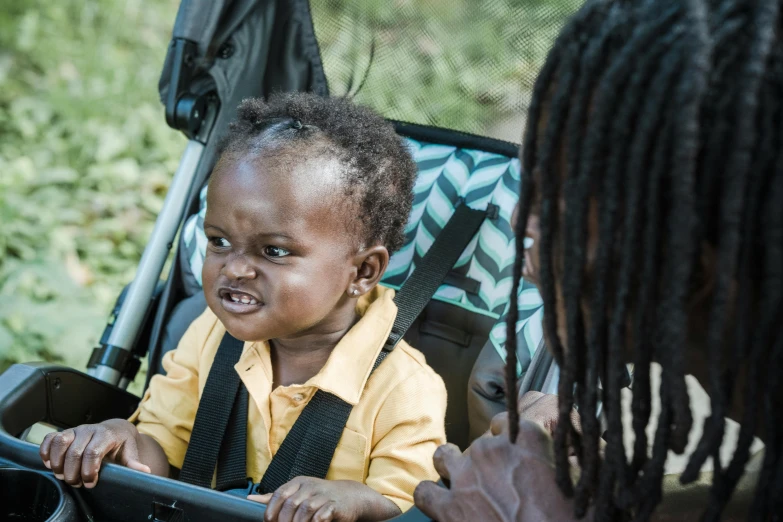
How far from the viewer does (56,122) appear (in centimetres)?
425

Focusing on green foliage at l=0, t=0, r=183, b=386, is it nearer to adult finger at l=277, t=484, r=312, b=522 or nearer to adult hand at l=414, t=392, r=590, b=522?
adult finger at l=277, t=484, r=312, b=522

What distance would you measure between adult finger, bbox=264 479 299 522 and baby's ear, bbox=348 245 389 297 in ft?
1.62

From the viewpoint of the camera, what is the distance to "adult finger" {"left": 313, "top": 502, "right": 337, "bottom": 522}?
133 centimetres

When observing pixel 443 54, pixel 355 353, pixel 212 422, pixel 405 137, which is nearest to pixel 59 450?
pixel 212 422

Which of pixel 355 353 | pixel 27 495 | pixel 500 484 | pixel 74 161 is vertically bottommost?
pixel 27 495

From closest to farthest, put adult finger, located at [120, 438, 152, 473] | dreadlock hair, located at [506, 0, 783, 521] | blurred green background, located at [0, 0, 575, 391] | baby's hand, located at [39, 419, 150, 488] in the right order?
dreadlock hair, located at [506, 0, 783, 521] → baby's hand, located at [39, 419, 150, 488] → adult finger, located at [120, 438, 152, 473] → blurred green background, located at [0, 0, 575, 391]

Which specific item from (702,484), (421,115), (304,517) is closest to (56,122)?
(421,115)

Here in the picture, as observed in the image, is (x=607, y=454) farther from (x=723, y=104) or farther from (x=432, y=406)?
(x=432, y=406)

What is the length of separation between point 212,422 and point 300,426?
0.62ft

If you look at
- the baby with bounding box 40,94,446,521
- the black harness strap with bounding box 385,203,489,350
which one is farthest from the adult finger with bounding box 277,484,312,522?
the black harness strap with bounding box 385,203,489,350

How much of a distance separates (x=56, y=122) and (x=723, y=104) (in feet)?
12.7

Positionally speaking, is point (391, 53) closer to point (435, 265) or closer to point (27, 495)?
point (435, 265)

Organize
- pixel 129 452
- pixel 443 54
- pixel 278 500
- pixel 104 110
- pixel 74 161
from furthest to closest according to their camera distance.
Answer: pixel 104 110
pixel 74 161
pixel 443 54
pixel 129 452
pixel 278 500

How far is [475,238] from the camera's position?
1.97m
